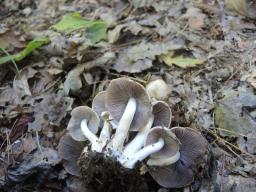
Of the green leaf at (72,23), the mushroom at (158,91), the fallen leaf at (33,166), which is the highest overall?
the mushroom at (158,91)

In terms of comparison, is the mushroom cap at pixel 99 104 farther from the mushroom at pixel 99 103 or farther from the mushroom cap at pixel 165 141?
the mushroom cap at pixel 165 141

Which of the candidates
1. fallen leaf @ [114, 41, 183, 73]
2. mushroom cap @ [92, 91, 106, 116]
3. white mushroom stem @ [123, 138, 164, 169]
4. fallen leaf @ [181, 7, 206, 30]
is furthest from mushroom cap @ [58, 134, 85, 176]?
fallen leaf @ [181, 7, 206, 30]

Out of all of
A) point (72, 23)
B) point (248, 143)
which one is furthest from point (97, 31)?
point (248, 143)

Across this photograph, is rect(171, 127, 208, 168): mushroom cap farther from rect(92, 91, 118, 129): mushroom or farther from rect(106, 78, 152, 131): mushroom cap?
rect(92, 91, 118, 129): mushroom

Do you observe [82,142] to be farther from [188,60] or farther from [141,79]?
[188,60]

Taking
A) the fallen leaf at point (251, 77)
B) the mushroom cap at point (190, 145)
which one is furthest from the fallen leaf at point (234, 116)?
the mushroom cap at point (190, 145)

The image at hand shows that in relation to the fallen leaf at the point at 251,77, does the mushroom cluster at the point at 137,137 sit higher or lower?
higher
